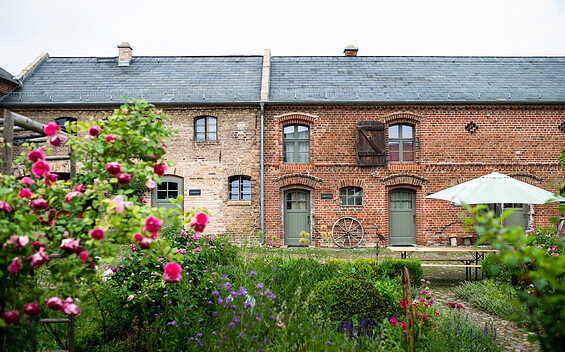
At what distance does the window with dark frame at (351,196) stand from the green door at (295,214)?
1.15 m

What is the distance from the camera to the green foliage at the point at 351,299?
443 centimetres

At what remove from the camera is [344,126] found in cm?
1316

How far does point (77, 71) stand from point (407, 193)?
43.0 ft

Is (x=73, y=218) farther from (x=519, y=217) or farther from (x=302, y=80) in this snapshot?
(x=519, y=217)

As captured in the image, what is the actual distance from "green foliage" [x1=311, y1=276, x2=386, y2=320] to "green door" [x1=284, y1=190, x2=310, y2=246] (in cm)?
861

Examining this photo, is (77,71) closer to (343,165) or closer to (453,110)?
(343,165)

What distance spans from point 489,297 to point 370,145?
24.6 feet

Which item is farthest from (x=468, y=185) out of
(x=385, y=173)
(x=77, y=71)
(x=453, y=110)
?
(x=77, y=71)

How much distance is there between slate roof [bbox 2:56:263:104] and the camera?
13.3 metres

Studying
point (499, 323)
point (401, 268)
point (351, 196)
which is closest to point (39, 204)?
point (499, 323)
